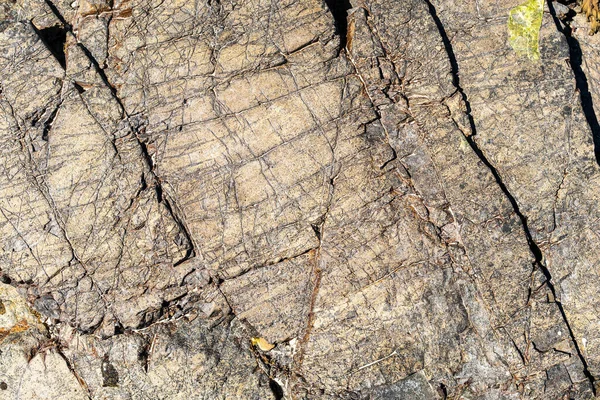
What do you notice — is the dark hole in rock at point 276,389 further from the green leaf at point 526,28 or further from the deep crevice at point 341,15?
the green leaf at point 526,28

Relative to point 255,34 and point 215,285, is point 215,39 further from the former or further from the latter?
point 215,285

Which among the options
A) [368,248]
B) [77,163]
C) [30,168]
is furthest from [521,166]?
[30,168]

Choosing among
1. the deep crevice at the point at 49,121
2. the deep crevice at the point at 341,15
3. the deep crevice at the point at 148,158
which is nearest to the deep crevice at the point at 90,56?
the deep crevice at the point at 148,158

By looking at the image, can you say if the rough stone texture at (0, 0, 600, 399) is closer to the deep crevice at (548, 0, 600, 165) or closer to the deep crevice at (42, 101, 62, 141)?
the deep crevice at (42, 101, 62, 141)

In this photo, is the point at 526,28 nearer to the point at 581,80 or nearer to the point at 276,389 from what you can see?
the point at 581,80

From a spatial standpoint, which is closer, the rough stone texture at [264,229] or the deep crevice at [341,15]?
the rough stone texture at [264,229]

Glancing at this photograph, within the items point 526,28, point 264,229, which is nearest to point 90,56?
point 264,229

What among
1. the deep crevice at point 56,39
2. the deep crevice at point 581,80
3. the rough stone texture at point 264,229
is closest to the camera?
the rough stone texture at point 264,229
